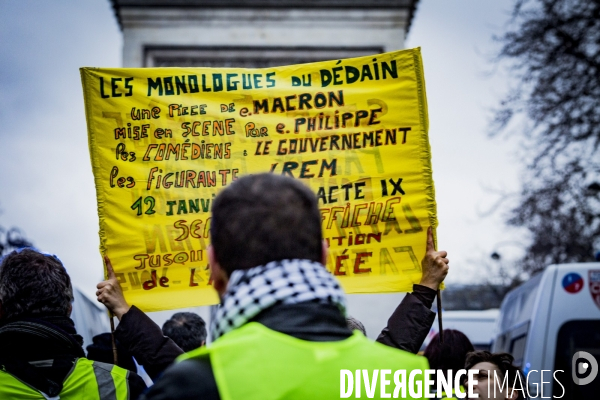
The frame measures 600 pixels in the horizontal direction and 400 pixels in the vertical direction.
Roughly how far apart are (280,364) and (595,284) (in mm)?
6179

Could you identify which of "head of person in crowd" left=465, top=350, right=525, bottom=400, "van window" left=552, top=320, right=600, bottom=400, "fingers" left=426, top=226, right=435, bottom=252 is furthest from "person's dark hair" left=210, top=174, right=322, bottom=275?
"van window" left=552, top=320, right=600, bottom=400

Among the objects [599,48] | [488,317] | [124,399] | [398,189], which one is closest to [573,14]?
[599,48]

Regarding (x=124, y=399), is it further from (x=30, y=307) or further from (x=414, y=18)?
(x=414, y=18)

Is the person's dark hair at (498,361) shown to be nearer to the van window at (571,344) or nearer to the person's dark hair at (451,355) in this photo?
the person's dark hair at (451,355)

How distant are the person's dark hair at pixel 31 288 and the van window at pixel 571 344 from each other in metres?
5.27

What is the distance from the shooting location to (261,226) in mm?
1713

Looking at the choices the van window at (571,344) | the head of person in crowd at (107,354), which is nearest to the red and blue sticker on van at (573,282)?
the van window at (571,344)

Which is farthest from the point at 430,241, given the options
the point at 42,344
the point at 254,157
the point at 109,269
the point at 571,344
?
the point at 571,344

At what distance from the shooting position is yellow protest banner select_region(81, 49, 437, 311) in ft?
11.8

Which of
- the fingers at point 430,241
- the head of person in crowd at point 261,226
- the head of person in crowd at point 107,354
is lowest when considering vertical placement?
the head of person in crowd at point 107,354

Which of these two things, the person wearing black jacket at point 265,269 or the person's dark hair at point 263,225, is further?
the person's dark hair at point 263,225

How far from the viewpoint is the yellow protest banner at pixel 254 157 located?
3592mm

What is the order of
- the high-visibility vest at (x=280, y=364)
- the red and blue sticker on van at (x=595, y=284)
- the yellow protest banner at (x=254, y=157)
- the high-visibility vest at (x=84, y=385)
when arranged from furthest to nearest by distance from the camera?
the red and blue sticker on van at (x=595, y=284)
the yellow protest banner at (x=254, y=157)
the high-visibility vest at (x=84, y=385)
the high-visibility vest at (x=280, y=364)

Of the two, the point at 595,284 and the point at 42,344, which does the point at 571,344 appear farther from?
the point at 42,344
